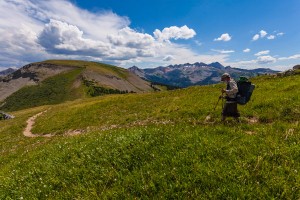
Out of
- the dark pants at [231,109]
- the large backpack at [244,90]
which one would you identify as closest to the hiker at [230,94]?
the dark pants at [231,109]

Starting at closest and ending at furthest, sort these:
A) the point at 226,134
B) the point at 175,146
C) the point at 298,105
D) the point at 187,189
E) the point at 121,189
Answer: the point at 187,189 < the point at 121,189 < the point at 175,146 < the point at 226,134 < the point at 298,105

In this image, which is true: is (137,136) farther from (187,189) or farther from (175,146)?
(187,189)

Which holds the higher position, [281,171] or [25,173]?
[281,171]

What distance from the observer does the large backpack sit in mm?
13695

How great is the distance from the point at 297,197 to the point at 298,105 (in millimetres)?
12563

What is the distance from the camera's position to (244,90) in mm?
13891

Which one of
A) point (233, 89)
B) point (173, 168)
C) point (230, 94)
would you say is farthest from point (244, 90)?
point (173, 168)

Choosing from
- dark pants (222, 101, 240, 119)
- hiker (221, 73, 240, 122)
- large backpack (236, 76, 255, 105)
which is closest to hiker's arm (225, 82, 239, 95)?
hiker (221, 73, 240, 122)

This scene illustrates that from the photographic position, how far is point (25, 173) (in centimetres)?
1052

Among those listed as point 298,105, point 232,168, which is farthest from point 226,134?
point 298,105

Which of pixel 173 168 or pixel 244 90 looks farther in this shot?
pixel 244 90

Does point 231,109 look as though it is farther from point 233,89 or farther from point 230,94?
point 233,89

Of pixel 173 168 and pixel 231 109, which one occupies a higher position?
pixel 231 109

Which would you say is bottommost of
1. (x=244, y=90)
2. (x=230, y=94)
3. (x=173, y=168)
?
(x=173, y=168)
